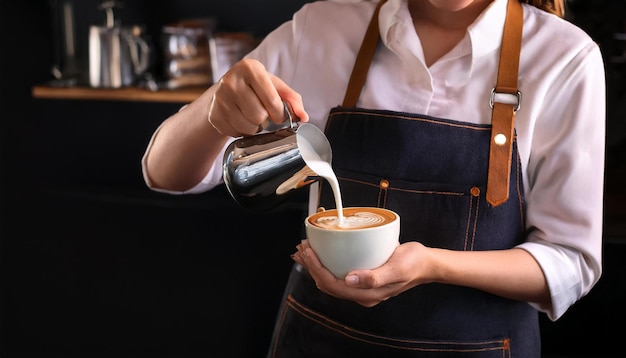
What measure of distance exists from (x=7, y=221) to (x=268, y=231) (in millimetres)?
1112

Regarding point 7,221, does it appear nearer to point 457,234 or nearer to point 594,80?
point 457,234

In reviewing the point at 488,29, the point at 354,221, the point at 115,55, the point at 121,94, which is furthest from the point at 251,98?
the point at 115,55

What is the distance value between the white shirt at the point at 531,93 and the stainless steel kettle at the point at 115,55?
1.55m

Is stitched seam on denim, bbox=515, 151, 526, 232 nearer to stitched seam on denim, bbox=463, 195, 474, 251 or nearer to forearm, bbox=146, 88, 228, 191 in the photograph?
stitched seam on denim, bbox=463, 195, 474, 251

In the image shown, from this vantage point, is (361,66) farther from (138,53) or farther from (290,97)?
(138,53)

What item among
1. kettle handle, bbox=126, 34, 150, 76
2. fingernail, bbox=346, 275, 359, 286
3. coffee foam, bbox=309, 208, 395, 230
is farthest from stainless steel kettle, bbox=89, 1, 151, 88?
fingernail, bbox=346, 275, 359, 286

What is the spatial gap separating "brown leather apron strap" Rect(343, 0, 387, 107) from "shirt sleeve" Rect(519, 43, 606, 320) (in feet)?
1.08

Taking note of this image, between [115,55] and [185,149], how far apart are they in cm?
167

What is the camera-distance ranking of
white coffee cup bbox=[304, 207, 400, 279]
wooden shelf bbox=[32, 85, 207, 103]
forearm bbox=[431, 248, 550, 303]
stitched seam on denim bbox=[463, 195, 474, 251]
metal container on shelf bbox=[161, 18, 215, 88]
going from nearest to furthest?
white coffee cup bbox=[304, 207, 400, 279], forearm bbox=[431, 248, 550, 303], stitched seam on denim bbox=[463, 195, 474, 251], wooden shelf bbox=[32, 85, 207, 103], metal container on shelf bbox=[161, 18, 215, 88]

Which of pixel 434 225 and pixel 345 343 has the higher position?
pixel 434 225

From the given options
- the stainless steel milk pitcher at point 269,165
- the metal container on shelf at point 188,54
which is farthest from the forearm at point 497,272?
the metal container on shelf at point 188,54

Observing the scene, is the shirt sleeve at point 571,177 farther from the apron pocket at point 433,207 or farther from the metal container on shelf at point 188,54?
the metal container on shelf at point 188,54

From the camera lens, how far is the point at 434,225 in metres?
1.36

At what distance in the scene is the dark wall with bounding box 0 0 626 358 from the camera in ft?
9.57
